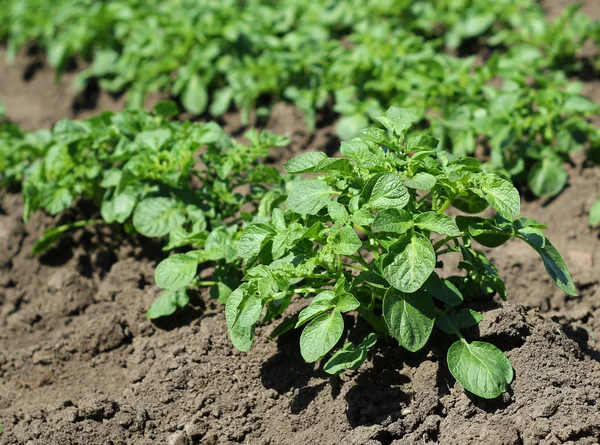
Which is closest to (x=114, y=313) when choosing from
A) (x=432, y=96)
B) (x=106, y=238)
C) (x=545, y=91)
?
(x=106, y=238)

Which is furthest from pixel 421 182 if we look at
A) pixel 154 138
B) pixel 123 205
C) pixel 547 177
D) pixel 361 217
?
pixel 547 177

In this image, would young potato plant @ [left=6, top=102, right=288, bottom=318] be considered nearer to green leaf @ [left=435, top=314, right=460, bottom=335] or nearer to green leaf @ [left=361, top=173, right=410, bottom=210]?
green leaf @ [left=361, top=173, right=410, bottom=210]

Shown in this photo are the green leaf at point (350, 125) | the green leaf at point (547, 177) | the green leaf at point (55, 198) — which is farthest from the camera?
the green leaf at point (350, 125)

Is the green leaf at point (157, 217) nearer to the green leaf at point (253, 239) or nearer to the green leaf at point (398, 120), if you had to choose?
the green leaf at point (253, 239)

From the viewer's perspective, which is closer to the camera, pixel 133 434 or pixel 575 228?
pixel 133 434

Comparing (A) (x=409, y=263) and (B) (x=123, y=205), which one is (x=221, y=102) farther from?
(A) (x=409, y=263)

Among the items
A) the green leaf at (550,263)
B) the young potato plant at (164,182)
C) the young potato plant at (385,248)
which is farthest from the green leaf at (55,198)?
the green leaf at (550,263)

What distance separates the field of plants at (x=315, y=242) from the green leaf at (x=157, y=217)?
11 millimetres

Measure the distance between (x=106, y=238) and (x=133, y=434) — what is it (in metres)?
1.56

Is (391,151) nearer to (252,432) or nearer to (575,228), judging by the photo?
(252,432)

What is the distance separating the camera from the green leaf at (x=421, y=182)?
2488 mm

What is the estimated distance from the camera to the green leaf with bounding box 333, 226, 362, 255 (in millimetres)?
2492

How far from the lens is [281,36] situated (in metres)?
5.92

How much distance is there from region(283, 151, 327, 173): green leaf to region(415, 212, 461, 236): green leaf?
43cm
